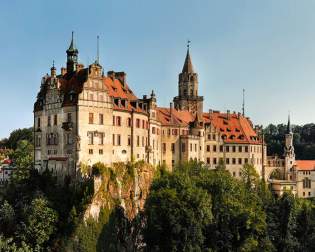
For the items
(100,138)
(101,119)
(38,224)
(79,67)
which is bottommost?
(38,224)

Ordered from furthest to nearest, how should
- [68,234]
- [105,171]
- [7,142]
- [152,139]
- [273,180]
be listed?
[7,142] < [273,180] < [152,139] < [105,171] < [68,234]

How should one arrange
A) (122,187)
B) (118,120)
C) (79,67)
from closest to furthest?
1. (122,187)
2. (118,120)
3. (79,67)

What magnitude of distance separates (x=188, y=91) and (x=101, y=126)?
41.4 meters

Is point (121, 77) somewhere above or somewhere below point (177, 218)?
above

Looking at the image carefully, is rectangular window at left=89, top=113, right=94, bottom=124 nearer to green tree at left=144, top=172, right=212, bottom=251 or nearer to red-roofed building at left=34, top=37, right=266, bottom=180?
red-roofed building at left=34, top=37, right=266, bottom=180

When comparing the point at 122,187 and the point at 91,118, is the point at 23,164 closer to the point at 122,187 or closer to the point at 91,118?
the point at 122,187

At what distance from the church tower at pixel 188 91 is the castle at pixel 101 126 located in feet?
32.1

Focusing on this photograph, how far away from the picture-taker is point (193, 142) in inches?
3888

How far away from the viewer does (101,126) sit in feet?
251

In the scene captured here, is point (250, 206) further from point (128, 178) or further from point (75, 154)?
point (75, 154)

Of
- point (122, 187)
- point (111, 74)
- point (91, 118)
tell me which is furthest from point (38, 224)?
point (111, 74)

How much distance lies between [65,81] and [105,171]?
50.1 feet

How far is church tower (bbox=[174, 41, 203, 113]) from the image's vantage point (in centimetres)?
11312

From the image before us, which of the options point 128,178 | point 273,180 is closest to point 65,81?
point 128,178
